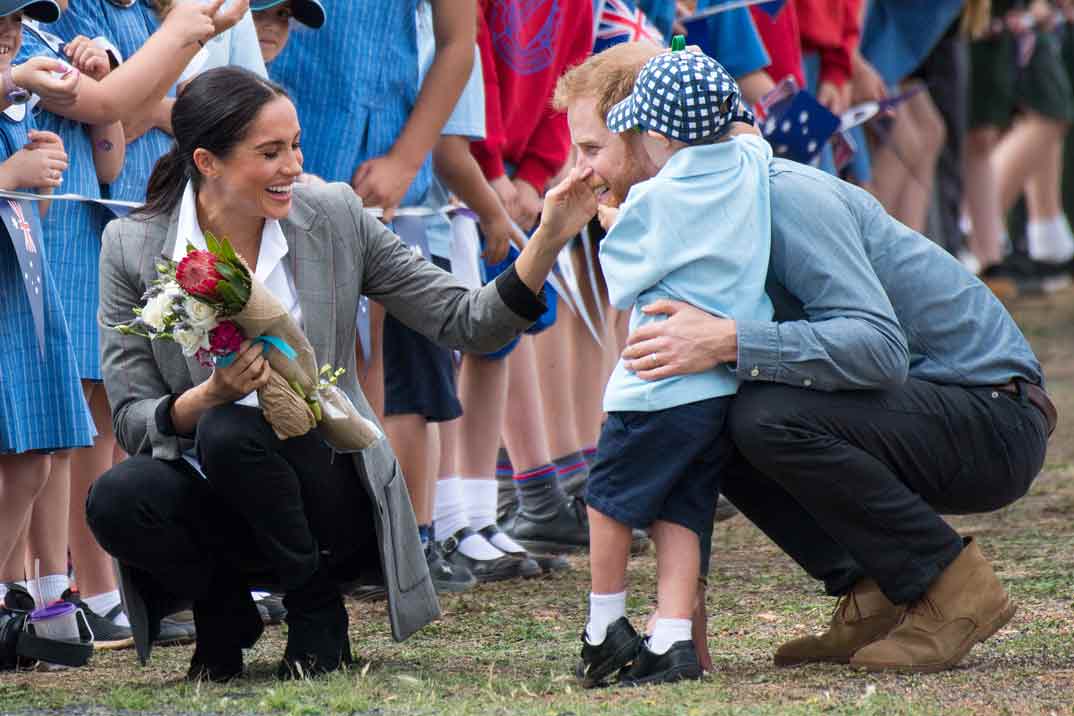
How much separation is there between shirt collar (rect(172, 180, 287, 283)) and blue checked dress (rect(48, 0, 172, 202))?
741 mm

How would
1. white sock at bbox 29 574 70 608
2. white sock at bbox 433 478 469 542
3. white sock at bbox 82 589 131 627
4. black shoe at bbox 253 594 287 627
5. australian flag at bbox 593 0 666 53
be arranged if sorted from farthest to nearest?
australian flag at bbox 593 0 666 53 < white sock at bbox 433 478 469 542 < black shoe at bbox 253 594 287 627 < white sock at bbox 82 589 131 627 < white sock at bbox 29 574 70 608

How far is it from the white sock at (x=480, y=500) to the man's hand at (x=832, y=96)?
8.94 feet

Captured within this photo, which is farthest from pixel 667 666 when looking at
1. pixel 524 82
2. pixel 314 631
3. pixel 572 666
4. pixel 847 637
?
pixel 524 82

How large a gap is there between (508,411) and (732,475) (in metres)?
1.90

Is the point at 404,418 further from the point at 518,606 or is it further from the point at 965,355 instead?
the point at 965,355

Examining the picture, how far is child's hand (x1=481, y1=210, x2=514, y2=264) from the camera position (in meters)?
5.15

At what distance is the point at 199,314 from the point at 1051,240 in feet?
28.7

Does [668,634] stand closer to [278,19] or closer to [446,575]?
[446,575]

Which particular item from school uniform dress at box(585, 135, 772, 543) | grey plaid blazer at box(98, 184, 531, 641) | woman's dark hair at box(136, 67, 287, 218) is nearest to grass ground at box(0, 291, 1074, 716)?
grey plaid blazer at box(98, 184, 531, 641)

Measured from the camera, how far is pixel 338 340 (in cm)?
388

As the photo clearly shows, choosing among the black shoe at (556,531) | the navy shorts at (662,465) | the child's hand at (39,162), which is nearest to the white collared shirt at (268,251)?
the child's hand at (39,162)

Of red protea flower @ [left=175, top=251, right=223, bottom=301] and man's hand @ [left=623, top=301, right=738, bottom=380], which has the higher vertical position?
red protea flower @ [left=175, top=251, right=223, bottom=301]

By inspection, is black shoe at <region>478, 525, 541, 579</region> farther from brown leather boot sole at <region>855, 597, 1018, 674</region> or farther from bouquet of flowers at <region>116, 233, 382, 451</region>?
brown leather boot sole at <region>855, 597, 1018, 674</region>

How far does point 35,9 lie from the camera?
4156 mm
